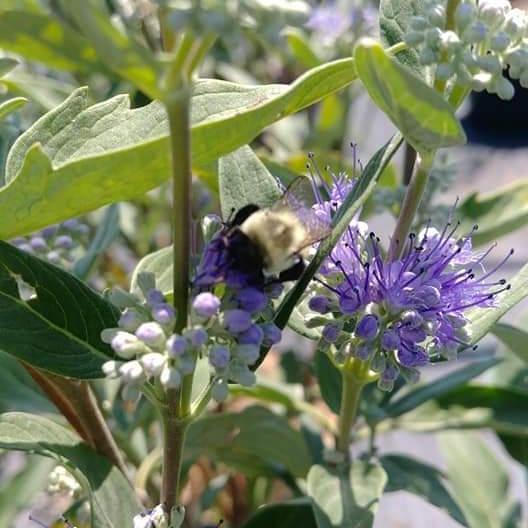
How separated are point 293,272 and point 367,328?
107 millimetres

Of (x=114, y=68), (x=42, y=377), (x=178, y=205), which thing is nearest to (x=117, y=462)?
(x=42, y=377)

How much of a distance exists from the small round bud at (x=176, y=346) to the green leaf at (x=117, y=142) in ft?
0.43

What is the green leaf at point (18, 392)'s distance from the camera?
1.29 metres

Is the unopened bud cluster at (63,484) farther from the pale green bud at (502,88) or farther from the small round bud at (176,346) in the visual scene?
the pale green bud at (502,88)

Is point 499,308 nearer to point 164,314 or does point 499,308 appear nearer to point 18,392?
point 164,314

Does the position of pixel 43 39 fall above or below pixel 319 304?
above

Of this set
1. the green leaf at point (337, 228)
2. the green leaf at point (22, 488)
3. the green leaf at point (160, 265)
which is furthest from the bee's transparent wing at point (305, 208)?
the green leaf at point (22, 488)

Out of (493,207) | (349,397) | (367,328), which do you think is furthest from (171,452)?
(493,207)

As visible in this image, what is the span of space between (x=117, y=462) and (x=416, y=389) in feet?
1.64

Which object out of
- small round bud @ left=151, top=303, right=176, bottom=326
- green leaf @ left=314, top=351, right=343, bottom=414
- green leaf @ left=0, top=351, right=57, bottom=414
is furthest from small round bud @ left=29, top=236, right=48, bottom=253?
small round bud @ left=151, top=303, right=176, bottom=326

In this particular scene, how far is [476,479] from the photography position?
64.6 inches

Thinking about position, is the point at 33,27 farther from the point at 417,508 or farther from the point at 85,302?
the point at 417,508

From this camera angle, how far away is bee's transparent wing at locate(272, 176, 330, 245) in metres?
0.81

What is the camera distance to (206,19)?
0.58 metres
